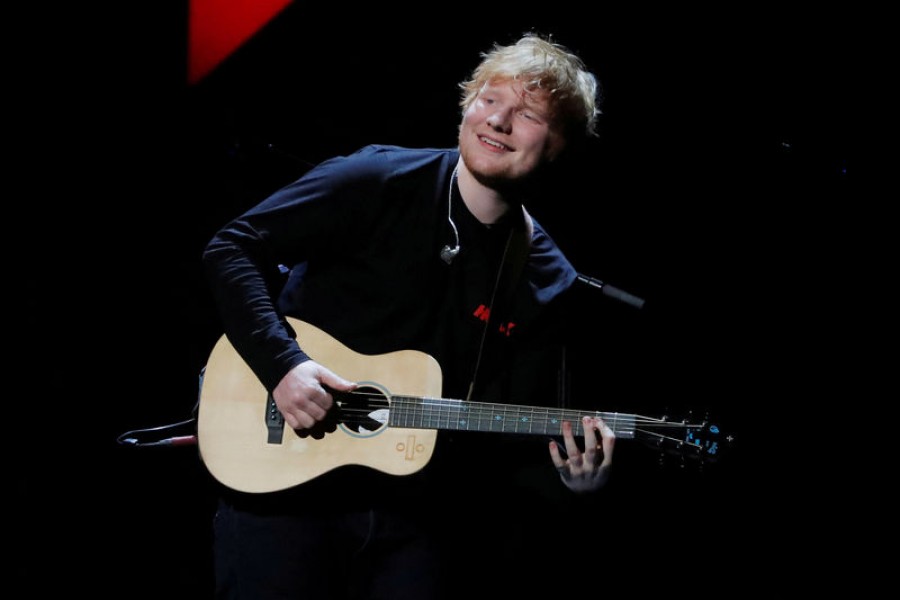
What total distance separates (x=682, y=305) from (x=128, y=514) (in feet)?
8.65

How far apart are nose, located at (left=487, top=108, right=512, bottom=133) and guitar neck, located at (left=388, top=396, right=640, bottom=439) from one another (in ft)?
3.09

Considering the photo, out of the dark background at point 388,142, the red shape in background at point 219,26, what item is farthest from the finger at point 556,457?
the red shape in background at point 219,26

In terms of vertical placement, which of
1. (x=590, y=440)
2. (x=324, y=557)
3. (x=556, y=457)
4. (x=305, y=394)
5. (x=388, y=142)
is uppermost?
(x=388, y=142)

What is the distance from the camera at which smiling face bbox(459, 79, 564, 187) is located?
2.25 metres

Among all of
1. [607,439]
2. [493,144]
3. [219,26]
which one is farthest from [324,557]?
[219,26]

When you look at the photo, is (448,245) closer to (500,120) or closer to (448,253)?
(448,253)

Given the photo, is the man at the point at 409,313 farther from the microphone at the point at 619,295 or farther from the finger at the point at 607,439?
→ the microphone at the point at 619,295

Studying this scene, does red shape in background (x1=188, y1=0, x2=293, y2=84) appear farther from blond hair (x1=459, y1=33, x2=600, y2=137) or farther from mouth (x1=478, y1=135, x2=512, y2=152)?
mouth (x1=478, y1=135, x2=512, y2=152)

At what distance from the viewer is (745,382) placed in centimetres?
289

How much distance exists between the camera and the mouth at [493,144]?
88.7 inches

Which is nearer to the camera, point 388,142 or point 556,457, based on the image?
point 556,457

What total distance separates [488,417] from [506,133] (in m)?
0.98

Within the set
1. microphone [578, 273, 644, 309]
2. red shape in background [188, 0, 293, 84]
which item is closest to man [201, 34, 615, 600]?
microphone [578, 273, 644, 309]

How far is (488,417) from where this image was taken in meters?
2.13
